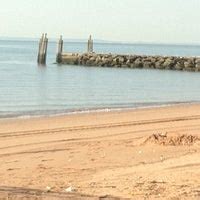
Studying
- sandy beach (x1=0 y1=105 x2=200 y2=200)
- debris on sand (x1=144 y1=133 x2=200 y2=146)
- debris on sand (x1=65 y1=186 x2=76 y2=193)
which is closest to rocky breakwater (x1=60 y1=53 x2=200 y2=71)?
sandy beach (x1=0 y1=105 x2=200 y2=200)

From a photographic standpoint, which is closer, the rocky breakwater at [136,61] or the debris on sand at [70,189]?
the debris on sand at [70,189]

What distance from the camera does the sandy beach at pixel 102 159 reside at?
22.2ft

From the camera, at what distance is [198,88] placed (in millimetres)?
33875

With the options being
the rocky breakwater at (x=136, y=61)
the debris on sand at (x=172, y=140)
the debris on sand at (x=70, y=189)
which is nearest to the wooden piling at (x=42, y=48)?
the rocky breakwater at (x=136, y=61)

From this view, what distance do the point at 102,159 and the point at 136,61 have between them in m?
48.3

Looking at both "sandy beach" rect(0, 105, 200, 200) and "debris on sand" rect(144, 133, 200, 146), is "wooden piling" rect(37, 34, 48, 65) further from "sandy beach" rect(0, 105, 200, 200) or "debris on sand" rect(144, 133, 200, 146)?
"debris on sand" rect(144, 133, 200, 146)

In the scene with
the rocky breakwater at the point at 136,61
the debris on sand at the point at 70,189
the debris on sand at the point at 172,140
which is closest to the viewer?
the debris on sand at the point at 70,189

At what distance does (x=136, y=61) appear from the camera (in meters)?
56.7

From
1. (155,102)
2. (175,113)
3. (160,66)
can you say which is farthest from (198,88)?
(160,66)

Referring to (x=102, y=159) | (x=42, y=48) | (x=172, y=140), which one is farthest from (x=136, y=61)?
(x=102, y=159)

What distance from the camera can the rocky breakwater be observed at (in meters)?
54.0

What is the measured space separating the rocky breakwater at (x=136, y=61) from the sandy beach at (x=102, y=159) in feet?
130

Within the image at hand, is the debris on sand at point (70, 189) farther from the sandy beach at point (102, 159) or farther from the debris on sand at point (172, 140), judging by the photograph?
the debris on sand at point (172, 140)

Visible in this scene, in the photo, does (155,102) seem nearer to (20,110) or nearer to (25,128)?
(20,110)
